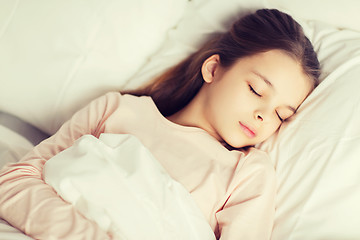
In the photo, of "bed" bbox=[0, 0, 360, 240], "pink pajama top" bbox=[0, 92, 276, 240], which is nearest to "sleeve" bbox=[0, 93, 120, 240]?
"pink pajama top" bbox=[0, 92, 276, 240]

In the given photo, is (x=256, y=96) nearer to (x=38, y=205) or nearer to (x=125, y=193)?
(x=125, y=193)

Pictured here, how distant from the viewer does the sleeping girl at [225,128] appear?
977 mm

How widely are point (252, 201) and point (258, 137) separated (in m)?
0.21

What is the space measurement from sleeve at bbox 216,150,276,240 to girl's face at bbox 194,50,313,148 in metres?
0.10

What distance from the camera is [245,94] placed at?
108 cm

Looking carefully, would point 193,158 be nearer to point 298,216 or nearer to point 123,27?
point 298,216

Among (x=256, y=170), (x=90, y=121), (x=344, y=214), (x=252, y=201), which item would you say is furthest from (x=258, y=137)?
(x=90, y=121)

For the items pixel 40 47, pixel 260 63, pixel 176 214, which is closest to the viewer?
pixel 176 214

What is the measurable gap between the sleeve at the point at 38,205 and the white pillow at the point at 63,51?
0.24 m

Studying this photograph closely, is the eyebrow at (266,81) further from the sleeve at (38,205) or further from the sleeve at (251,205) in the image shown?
the sleeve at (38,205)

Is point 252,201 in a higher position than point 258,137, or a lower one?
lower

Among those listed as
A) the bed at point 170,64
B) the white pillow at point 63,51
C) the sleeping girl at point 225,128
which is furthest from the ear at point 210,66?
the white pillow at point 63,51

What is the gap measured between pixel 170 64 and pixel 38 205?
0.75 meters

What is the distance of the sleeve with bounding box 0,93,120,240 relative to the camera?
83 centimetres
